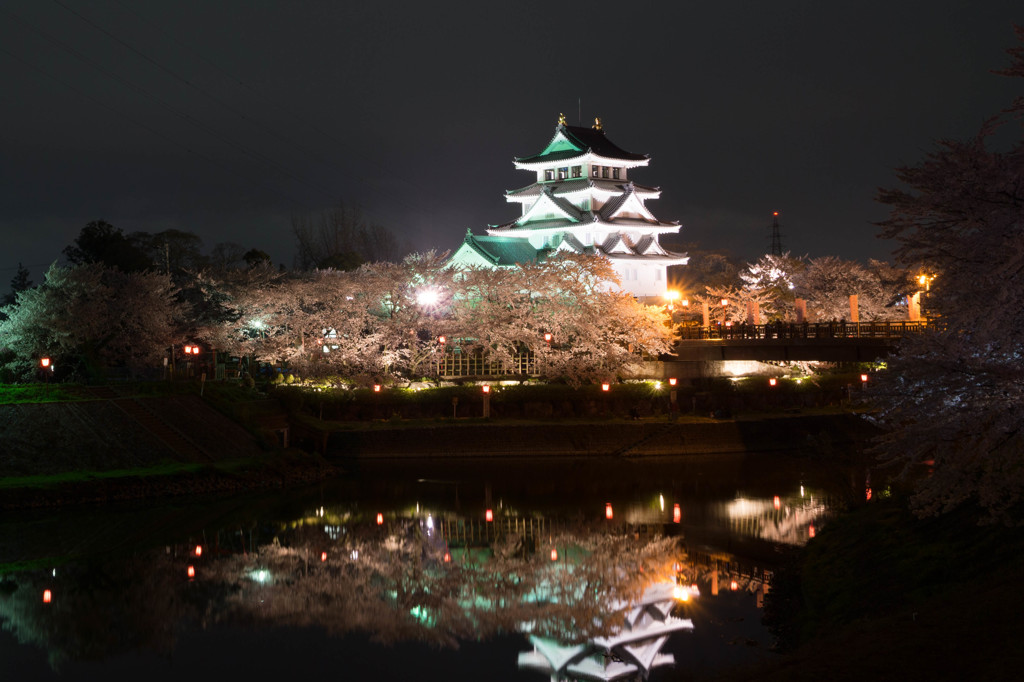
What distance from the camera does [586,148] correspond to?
6225 centimetres

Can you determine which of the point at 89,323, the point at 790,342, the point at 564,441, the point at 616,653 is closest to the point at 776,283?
the point at 790,342

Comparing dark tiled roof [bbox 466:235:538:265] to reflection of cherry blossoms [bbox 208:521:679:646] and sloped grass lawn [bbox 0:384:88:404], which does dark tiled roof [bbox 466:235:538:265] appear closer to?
sloped grass lawn [bbox 0:384:88:404]

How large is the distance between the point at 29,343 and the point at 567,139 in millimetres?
38445

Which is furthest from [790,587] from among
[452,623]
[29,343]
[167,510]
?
[29,343]

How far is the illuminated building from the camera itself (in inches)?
2263

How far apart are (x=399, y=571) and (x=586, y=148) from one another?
45496 mm

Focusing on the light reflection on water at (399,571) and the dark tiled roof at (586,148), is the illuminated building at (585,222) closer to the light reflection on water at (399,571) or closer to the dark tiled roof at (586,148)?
the dark tiled roof at (586,148)

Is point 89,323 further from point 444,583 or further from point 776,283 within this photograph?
point 776,283

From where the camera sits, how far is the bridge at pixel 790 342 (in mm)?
36938

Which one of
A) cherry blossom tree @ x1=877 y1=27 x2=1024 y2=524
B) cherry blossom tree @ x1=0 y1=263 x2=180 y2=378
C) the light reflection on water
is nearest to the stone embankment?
the light reflection on water

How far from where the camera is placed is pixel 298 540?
24.8 meters

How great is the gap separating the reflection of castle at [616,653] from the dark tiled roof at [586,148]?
48.4 metres

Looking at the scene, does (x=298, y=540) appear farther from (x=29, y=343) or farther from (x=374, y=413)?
(x=29, y=343)

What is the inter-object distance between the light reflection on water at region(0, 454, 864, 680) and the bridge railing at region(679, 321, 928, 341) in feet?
28.3
